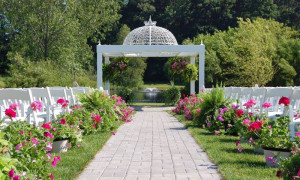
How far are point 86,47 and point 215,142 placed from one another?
23121 millimetres

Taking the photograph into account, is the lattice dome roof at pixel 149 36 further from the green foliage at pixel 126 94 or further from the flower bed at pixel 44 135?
the flower bed at pixel 44 135

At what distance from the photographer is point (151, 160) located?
574 centimetres

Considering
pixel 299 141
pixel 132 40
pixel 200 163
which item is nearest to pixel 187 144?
pixel 200 163

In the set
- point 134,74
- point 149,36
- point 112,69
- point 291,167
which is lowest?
point 291,167

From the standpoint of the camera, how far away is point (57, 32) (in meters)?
25.2

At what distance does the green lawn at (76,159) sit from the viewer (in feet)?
15.7

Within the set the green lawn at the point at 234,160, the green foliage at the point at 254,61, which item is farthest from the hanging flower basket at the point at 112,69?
the green lawn at the point at 234,160

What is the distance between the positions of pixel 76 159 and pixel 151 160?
105 cm

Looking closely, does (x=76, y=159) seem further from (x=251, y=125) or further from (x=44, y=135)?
(x=251, y=125)

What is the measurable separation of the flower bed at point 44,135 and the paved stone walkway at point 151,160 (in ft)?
1.95

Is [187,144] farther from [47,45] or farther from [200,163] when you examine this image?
[47,45]

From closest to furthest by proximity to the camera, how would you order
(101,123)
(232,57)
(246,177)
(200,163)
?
(246,177) → (200,163) → (101,123) → (232,57)

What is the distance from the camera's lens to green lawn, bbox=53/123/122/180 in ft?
15.7

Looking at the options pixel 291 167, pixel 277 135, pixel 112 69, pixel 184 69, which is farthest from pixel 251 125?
pixel 112 69
